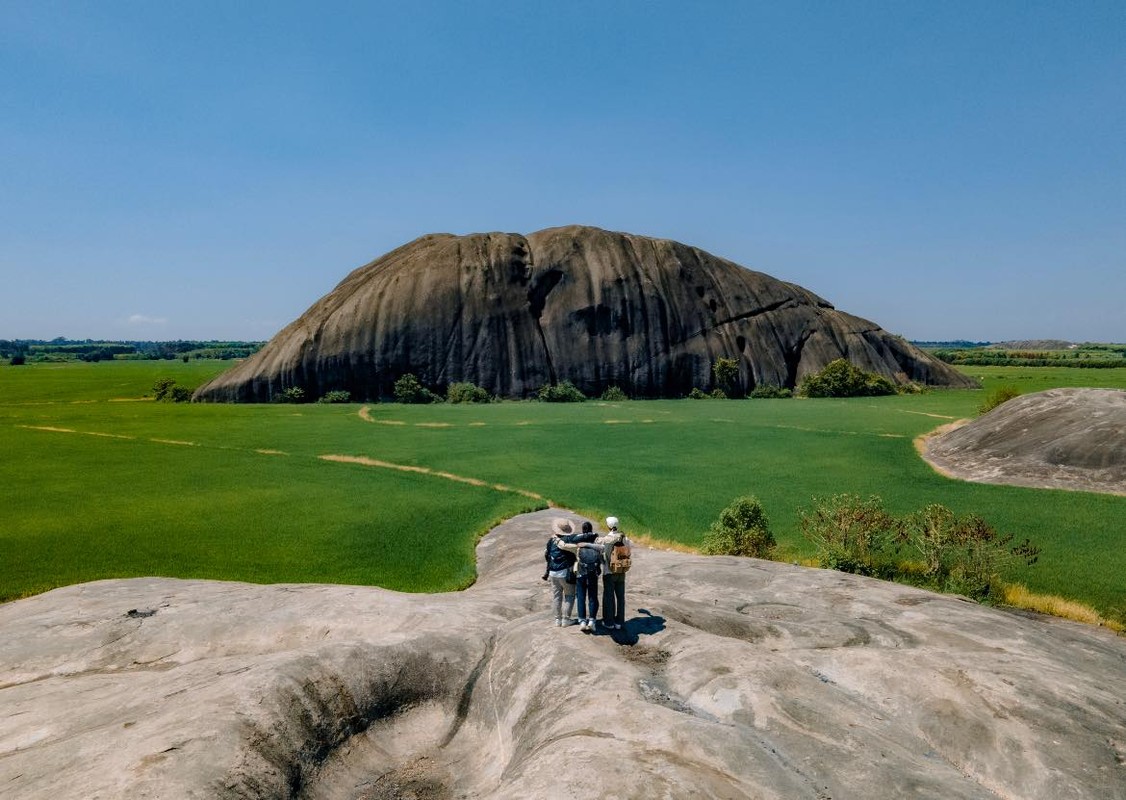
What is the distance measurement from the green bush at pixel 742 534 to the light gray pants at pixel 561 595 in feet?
40.4

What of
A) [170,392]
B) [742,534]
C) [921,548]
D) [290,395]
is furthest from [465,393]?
[921,548]

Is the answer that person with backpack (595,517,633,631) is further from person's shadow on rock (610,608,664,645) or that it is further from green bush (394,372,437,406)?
green bush (394,372,437,406)

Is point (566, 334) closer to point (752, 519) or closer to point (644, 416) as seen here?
point (644, 416)

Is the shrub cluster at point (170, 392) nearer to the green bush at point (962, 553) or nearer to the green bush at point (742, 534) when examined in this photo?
the green bush at point (742, 534)

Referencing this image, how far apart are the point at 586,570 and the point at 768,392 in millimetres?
77095

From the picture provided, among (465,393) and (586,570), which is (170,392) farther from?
(586,570)

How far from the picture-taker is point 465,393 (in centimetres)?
7412

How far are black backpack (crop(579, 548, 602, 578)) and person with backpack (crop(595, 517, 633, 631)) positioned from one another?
0.15 m

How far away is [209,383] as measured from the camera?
73.9 m

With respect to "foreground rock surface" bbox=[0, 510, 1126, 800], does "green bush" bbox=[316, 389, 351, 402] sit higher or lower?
higher

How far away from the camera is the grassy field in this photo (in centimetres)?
2130

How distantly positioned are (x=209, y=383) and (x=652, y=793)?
80175 mm

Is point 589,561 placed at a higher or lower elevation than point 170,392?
lower

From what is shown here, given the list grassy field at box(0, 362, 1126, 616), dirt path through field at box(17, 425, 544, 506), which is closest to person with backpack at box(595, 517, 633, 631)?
grassy field at box(0, 362, 1126, 616)
